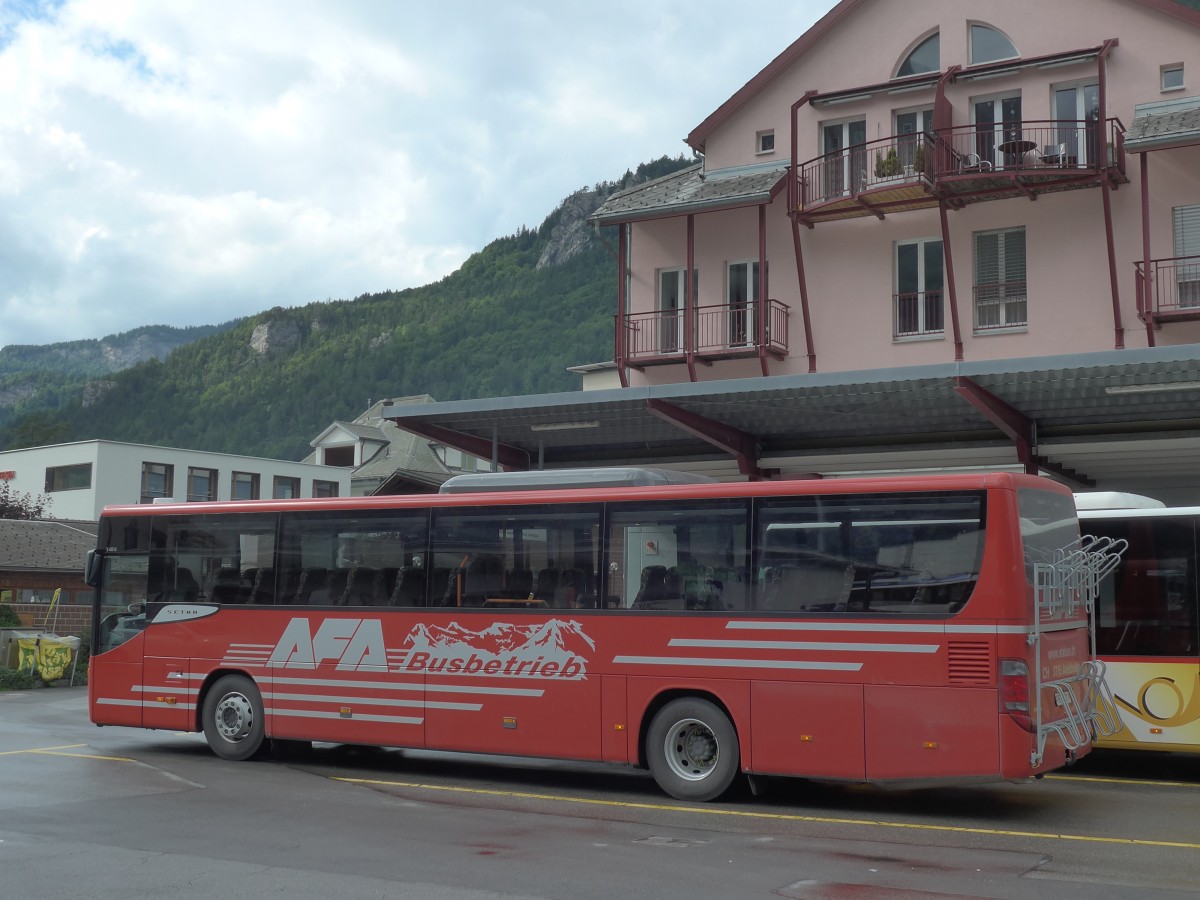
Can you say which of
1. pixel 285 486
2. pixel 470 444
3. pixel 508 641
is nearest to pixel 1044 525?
pixel 508 641

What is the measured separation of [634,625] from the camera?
1243 cm

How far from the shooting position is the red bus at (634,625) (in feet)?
35.7

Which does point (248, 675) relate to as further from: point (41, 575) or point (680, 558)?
point (41, 575)

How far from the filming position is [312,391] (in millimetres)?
117062

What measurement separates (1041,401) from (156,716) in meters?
12.7

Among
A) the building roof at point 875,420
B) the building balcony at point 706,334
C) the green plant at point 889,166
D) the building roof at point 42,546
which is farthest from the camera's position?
the building roof at point 42,546

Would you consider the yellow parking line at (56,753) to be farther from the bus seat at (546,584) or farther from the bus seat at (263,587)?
the bus seat at (546,584)

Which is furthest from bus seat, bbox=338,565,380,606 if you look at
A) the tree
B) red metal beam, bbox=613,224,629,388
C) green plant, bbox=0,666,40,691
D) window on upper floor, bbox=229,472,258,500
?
window on upper floor, bbox=229,472,258,500

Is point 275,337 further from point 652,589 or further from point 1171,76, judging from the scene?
point 652,589

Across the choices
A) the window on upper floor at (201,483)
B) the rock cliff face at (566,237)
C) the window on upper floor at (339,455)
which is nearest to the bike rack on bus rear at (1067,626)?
the window on upper floor at (201,483)

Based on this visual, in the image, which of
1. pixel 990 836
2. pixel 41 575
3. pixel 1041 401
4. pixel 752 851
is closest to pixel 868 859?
pixel 752 851

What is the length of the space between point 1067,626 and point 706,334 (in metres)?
16.4

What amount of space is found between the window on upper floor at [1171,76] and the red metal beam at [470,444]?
13727 mm

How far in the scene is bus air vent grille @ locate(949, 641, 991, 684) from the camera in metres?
10.6
